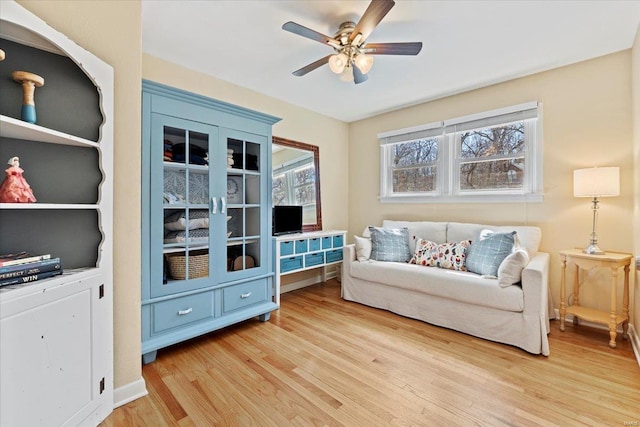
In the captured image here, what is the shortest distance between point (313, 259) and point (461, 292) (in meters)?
1.65

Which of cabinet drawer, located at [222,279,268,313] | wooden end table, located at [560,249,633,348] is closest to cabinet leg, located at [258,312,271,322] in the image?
cabinet drawer, located at [222,279,268,313]

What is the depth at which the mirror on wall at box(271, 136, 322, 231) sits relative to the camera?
3527mm

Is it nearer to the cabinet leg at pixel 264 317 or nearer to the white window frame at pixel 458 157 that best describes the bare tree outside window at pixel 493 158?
the white window frame at pixel 458 157

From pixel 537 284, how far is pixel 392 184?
7.49 ft

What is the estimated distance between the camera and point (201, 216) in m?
2.29

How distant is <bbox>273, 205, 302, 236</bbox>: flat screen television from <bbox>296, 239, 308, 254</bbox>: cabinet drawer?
234 millimetres

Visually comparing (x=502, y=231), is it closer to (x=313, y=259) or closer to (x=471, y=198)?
(x=471, y=198)

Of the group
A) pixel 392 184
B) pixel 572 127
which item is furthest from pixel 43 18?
pixel 572 127

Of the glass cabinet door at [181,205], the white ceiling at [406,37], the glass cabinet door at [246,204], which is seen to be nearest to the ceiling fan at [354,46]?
the white ceiling at [406,37]

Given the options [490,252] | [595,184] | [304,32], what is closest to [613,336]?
[490,252]

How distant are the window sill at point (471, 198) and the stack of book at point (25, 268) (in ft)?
11.7

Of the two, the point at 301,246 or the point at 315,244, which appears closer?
the point at 301,246

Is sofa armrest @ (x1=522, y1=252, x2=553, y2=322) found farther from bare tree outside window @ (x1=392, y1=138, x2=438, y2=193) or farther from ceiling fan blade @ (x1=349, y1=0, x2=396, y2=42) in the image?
ceiling fan blade @ (x1=349, y1=0, x2=396, y2=42)

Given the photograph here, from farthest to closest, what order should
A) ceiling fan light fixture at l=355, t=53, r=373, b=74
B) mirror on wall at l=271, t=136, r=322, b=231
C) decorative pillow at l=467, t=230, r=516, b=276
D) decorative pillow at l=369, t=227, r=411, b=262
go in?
1. mirror on wall at l=271, t=136, r=322, b=231
2. decorative pillow at l=369, t=227, r=411, b=262
3. decorative pillow at l=467, t=230, r=516, b=276
4. ceiling fan light fixture at l=355, t=53, r=373, b=74
